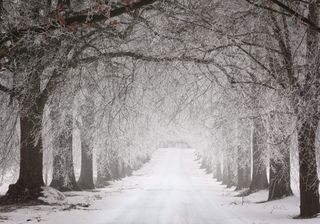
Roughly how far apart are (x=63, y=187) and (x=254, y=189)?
910cm

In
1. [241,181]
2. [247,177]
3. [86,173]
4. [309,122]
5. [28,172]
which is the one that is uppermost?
[309,122]

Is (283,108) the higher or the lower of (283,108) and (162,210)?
the higher

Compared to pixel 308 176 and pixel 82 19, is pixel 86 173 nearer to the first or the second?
pixel 308 176

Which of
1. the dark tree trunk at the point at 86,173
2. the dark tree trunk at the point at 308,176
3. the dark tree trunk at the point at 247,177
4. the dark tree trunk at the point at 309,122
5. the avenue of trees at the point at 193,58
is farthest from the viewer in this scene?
the dark tree trunk at the point at 247,177

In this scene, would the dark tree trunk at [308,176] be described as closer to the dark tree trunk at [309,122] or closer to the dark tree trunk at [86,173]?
the dark tree trunk at [309,122]

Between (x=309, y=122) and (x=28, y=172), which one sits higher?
(x=309, y=122)

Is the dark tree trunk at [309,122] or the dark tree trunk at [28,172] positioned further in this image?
the dark tree trunk at [28,172]

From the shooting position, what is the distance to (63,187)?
81.1 feet

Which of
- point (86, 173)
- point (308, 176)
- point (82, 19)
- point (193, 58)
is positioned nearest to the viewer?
point (82, 19)

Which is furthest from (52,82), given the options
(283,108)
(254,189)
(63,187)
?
(254,189)

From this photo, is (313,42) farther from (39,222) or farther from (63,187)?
(63,187)

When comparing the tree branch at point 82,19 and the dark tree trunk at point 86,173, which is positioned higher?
the tree branch at point 82,19

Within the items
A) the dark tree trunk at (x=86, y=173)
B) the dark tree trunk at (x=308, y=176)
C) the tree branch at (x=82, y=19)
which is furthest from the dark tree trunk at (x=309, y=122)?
the dark tree trunk at (x=86, y=173)

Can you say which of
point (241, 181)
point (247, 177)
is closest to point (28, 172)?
point (241, 181)
